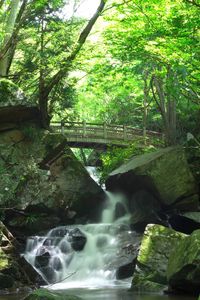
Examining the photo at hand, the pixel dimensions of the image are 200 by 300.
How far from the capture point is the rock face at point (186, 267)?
8.54 m

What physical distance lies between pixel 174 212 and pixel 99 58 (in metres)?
6.52

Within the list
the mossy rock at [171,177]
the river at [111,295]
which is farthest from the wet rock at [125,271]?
the mossy rock at [171,177]

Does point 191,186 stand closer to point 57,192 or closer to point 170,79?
point 170,79

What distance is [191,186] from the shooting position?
1422 centimetres

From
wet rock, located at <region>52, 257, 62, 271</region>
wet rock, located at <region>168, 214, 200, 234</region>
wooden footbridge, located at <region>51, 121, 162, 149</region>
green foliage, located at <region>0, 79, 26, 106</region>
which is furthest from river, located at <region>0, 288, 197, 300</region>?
wooden footbridge, located at <region>51, 121, 162, 149</region>

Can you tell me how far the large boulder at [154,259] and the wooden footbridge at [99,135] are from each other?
43.6 feet

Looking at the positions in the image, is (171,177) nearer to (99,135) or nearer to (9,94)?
(9,94)

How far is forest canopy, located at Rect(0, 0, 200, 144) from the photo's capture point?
36.8ft

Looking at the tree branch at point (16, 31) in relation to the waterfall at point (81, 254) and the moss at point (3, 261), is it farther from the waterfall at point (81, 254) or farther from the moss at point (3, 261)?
the moss at point (3, 261)

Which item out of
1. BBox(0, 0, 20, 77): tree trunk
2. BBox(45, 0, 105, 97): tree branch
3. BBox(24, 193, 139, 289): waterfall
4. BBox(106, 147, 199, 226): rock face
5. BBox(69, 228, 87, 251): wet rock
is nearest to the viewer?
BBox(24, 193, 139, 289): waterfall

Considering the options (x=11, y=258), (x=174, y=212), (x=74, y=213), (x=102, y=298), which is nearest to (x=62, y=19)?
(x=74, y=213)

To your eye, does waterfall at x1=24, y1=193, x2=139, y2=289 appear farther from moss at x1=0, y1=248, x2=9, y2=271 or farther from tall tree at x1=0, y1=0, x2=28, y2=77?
tall tree at x1=0, y1=0, x2=28, y2=77

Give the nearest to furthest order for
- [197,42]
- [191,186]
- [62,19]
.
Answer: [197,42] → [191,186] → [62,19]

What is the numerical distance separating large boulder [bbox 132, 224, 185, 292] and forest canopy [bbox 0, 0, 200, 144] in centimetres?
413
